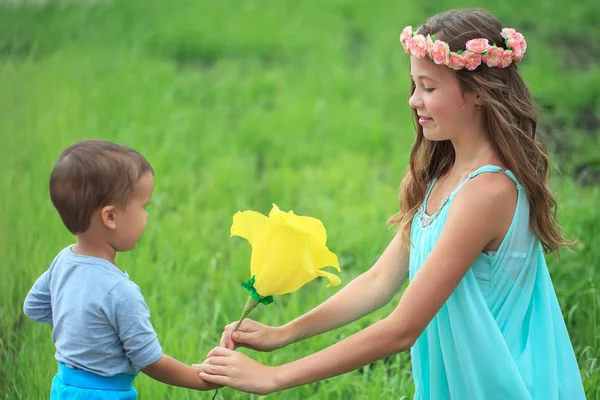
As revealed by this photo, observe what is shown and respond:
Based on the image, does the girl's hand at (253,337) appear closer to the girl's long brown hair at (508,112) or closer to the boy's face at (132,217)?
the boy's face at (132,217)

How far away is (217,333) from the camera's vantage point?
3.52m

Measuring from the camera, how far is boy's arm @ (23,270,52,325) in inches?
88.7

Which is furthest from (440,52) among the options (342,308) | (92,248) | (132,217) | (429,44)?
(92,248)

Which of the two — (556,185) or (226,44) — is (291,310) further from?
(226,44)

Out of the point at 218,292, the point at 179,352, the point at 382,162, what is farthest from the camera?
the point at 382,162

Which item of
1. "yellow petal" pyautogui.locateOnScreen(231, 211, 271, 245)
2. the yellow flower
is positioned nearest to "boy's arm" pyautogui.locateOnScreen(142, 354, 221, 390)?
the yellow flower

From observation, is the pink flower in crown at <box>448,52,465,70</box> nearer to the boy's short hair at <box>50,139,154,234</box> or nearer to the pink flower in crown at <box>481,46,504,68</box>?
the pink flower in crown at <box>481,46,504,68</box>

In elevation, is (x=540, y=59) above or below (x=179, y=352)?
above

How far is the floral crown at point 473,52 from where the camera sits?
7.64 feet

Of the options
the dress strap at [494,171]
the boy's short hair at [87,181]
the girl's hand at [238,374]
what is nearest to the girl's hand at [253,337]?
the girl's hand at [238,374]

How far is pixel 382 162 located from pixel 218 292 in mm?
2120

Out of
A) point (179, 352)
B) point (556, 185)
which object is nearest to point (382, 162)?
point (556, 185)

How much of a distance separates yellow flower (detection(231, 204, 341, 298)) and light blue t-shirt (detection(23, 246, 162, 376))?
0.34 meters

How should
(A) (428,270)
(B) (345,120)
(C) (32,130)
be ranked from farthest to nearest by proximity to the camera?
(B) (345,120)
(C) (32,130)
(A) (428,270)
